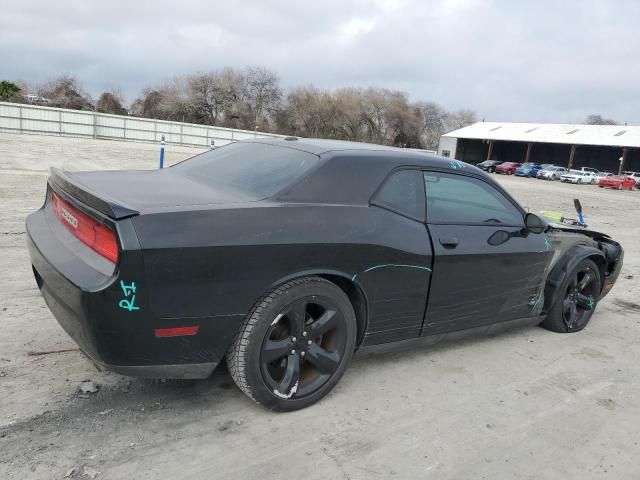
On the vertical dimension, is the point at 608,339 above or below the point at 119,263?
below

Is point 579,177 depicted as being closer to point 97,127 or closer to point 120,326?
point 97,127

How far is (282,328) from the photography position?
2.95m

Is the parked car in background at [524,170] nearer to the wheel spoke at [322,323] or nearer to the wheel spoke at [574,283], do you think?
the wheel spoke at [574,283]

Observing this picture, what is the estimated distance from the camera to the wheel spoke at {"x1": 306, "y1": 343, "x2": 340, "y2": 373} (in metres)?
3.04

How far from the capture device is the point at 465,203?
3.85 m

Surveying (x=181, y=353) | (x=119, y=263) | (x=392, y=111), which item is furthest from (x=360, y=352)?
(x=392, y=111)

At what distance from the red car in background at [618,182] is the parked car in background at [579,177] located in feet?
5.77

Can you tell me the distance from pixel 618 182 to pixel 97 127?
38.4 meters

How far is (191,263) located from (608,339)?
4069 millimetres

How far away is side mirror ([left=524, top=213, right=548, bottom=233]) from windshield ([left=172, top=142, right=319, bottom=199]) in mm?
1930

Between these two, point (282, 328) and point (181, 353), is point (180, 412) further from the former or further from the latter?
point (282, 328)

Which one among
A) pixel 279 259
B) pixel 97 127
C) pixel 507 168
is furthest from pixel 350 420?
pixel 507 168

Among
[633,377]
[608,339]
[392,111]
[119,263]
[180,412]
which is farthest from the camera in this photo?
[392,111]

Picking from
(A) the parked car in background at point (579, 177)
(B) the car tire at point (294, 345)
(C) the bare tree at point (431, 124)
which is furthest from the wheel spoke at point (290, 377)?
(C) the bare tree at point (431, 124)
